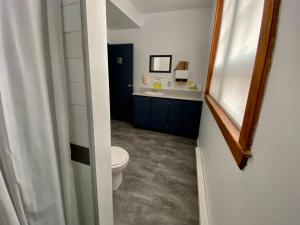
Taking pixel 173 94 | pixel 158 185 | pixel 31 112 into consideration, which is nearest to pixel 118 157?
pixel 158 185

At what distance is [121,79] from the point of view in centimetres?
366

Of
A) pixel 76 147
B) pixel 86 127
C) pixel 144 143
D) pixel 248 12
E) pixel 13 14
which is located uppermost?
pixel 248 12

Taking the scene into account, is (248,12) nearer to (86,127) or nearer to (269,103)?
(269,103)

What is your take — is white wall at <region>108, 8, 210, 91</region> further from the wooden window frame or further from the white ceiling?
the wooden window frame

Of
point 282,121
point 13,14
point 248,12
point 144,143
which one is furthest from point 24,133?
point 144,143

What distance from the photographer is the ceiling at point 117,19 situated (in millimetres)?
2340

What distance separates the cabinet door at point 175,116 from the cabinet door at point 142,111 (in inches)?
19.3

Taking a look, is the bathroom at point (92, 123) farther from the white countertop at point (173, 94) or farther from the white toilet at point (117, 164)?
the white countertop at point (173, 94)

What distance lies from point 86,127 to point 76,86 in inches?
8.7

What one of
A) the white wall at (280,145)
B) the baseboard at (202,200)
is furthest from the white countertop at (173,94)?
→ the white wall at (280,145)

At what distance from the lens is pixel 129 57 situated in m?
3.45

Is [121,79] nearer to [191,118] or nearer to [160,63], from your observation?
[160,63]

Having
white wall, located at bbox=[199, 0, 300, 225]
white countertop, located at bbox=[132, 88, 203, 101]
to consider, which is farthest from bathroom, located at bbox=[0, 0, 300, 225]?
white countertop, located at bbox=[132, 88, 203, 101]

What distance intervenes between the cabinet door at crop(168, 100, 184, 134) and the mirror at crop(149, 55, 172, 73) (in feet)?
2.68
